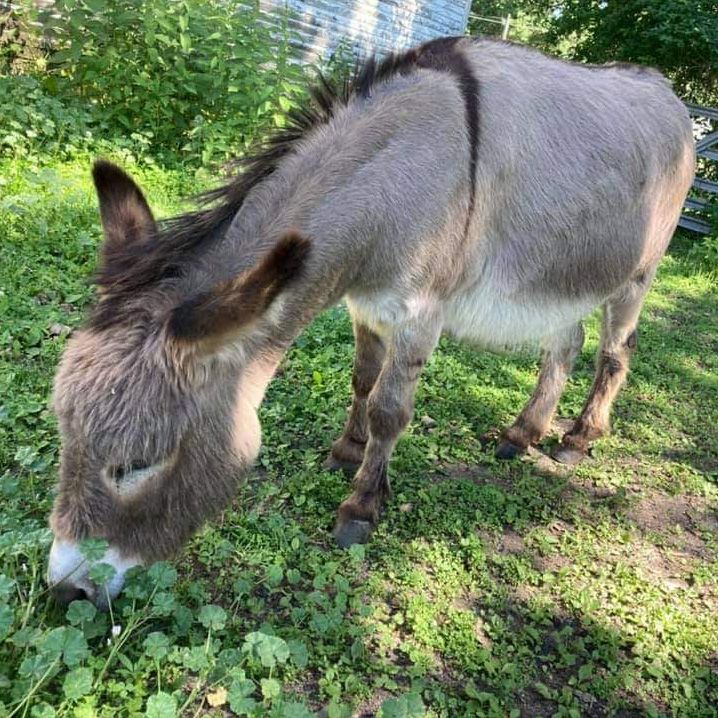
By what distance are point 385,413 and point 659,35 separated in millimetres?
10455

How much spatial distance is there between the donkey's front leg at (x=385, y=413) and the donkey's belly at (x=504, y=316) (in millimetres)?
264

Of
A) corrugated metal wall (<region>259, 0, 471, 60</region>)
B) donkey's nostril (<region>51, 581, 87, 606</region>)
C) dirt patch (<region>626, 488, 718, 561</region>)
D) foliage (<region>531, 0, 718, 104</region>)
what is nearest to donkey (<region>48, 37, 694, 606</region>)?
donkey's nostril (<region>51, 581, 87, 606</region>)

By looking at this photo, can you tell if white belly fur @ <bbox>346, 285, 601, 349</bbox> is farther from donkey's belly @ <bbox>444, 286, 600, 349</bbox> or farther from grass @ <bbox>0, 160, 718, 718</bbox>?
grass @ <bbox>0, 160, 718, 718</bbox>

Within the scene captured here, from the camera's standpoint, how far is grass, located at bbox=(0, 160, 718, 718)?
73.6 inches

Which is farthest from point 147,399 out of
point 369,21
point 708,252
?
point 369,21

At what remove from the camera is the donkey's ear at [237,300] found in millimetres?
1577

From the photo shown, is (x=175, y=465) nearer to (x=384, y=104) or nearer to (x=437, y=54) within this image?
(x=384, y=104)

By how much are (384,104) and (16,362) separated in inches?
99.4

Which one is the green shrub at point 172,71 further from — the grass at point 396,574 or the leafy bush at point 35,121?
the grass at point 396,574

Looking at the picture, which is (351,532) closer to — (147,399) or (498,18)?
(147,399)

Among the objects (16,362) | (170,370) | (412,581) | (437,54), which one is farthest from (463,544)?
(16,362)

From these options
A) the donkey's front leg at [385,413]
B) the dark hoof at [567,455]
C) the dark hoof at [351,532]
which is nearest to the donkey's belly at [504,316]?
the donkey's front leg at [385,413]

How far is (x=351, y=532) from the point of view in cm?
282

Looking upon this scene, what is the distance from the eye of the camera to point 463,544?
9.59ft
